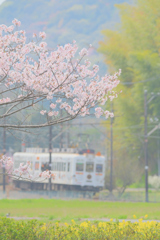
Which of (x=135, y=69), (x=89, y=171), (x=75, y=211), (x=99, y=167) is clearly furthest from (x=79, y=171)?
(x=75, y=211)

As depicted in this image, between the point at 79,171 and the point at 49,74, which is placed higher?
the point at 49,74

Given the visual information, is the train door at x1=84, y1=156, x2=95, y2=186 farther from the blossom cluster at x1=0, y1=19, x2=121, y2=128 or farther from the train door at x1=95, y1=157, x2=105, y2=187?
the blossom cluster at x1=0, y1=19, x2=121, y2=128

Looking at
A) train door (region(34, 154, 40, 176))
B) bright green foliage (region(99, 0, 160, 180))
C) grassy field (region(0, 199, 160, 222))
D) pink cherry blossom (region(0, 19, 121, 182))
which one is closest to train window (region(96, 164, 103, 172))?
train door (region(34, 154, 40, 176))

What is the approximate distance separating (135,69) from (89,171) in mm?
10936

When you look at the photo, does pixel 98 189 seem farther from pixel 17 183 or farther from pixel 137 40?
pixel 137 40

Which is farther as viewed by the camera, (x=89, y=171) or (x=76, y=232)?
(x=89, y=171)

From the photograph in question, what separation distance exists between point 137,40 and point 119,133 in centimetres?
880

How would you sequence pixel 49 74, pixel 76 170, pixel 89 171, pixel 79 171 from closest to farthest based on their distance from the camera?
pixel 49 74 → pixel 76 170 → pixel 79 171 → pixel 89 171

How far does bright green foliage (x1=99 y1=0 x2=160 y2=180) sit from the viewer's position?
42194mm

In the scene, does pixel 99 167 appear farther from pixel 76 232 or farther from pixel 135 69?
pixel 76 232

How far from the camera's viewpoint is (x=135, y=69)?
43219 mm

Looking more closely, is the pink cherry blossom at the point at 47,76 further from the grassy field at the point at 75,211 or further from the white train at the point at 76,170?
the white train at the point at 76,170

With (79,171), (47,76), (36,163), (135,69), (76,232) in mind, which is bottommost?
(76,232)

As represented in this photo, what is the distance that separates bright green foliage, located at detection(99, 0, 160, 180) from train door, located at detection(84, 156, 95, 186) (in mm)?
5857
